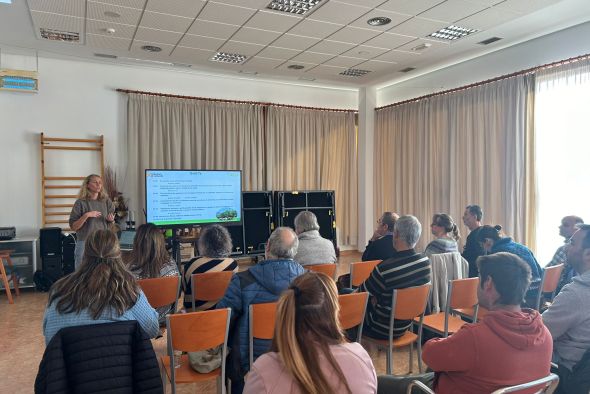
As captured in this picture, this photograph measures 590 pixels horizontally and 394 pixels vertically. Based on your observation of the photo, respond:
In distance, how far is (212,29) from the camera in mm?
5320

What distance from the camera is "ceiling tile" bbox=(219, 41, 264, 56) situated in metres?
5.93

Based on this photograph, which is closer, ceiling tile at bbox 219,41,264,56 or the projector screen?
ceiling tile at bbox 219,41,264,56

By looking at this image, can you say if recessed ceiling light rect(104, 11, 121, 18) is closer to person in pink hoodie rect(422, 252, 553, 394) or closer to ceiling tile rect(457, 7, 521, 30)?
ceiling tile rect(457, 7, 521, 30)

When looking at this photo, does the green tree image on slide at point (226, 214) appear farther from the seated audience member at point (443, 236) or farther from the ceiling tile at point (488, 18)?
the ceiling tile at point (488, 18)

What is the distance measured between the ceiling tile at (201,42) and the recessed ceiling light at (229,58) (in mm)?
389

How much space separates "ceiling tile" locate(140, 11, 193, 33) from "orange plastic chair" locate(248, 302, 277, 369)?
378 centimetres

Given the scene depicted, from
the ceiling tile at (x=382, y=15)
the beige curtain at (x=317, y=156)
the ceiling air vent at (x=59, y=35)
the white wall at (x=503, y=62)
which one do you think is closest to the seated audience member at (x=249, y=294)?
the ceiling tile at (x=382, y=15)

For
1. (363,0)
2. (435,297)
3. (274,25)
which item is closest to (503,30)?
(363,0)

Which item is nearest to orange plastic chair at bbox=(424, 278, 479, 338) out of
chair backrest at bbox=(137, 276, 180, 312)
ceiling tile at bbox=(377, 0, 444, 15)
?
chair backrest at bbox=(137, 276, 180, 312)

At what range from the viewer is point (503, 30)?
5.52 meters

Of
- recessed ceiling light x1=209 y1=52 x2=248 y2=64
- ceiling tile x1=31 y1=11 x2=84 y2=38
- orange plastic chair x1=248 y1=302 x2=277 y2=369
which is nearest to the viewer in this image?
orange plastic chair x1=248 y1=302 x2=277 y2=369

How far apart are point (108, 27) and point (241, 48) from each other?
1736 millimetres

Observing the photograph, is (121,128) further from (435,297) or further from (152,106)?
(435,297)

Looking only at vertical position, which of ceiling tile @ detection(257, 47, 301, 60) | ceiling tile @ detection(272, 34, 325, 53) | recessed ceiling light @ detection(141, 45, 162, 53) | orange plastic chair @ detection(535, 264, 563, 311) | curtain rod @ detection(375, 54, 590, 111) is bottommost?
orange plastic chair @ detection(535, 264, 563, 311)
